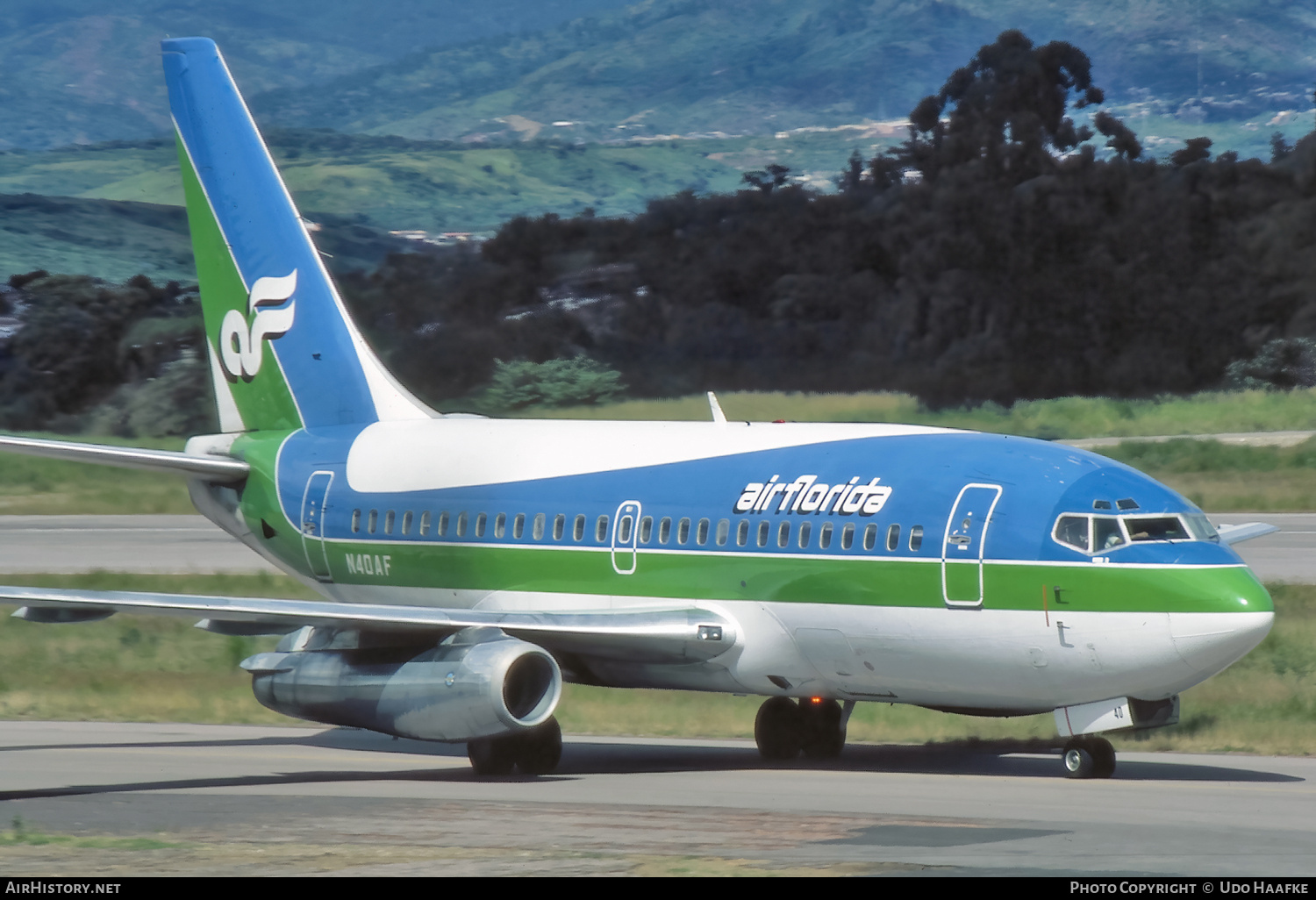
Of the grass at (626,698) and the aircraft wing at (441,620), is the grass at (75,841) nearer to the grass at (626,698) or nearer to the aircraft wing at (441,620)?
the aircraft wing at (441,620)

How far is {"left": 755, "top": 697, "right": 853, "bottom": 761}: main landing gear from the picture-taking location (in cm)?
2514

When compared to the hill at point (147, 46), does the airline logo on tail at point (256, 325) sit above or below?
above

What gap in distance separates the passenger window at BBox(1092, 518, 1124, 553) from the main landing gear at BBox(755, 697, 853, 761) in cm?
516

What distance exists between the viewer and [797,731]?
2516 cm

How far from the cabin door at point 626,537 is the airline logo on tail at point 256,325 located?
312 inches

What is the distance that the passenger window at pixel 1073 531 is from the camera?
68.9ft

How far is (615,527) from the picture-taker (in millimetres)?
24703

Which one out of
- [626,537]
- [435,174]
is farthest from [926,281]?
[626,537]

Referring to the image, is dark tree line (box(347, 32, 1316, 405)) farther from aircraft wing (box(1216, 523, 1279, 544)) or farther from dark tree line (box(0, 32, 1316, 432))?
aircraft wing (box(1216, 523, 1279, 544))

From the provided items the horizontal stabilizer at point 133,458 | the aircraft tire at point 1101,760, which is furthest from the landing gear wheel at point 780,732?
the horizontal stabilizer at point 133,458

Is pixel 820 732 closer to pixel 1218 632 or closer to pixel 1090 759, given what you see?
pixel 1090 759

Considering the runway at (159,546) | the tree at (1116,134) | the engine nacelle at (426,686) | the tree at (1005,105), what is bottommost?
the runway at (159,546)
